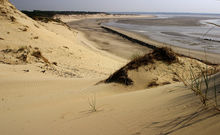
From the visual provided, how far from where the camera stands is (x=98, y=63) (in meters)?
10.7

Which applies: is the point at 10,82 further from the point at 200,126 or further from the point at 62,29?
the point at 62,29

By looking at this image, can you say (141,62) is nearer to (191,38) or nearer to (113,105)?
(113,105)

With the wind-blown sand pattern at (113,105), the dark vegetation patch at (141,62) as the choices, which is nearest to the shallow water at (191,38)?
the dark vegetation patch at (141,62)

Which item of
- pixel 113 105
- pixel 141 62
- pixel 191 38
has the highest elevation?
pixel 191 38

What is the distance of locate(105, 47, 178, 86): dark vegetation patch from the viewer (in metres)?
4.36

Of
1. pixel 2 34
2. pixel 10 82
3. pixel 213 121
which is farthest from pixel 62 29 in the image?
pixel 213 121

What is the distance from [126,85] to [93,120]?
2.12 m

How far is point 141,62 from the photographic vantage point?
4.84m

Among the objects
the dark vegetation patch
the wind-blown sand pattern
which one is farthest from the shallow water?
the wind-blown sand pattern

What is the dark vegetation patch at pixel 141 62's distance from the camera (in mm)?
4355

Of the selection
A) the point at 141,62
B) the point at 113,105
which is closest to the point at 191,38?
the point at 141,62

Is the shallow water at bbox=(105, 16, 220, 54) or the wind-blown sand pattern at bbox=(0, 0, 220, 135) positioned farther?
the shallow water at bbox=(105, 16, 220, 54)

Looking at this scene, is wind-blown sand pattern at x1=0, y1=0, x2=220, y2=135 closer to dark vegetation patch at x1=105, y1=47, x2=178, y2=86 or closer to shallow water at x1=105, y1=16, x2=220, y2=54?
dark vegetation patch at x1=105, y1=47, x2=178, y2=86

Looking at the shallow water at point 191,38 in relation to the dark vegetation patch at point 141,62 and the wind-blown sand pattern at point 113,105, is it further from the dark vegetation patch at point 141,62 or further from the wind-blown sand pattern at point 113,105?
the wind-blown sand pattern at point 113,105
